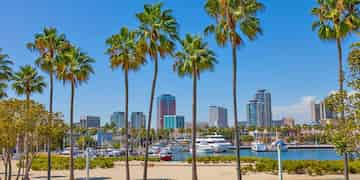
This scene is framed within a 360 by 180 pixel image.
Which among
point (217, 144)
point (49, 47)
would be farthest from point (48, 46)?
point (217, 144)

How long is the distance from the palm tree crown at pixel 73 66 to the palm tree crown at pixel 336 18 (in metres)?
16.9

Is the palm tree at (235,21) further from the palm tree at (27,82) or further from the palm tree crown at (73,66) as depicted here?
the palm tree at (27,82)

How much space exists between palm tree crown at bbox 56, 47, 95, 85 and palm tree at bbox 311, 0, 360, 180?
16.9 metres

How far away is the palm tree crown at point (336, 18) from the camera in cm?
1920

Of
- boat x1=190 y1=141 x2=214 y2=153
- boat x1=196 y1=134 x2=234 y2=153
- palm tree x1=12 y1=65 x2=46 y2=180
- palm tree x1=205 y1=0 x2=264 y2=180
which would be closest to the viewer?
palm tree x1=205 y1=0 x2=264 y2=180

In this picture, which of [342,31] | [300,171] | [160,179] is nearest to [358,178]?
[300,171]

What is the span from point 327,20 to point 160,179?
777 inches

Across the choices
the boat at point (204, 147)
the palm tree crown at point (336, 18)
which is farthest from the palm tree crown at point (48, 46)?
the boat at point (204, 147)

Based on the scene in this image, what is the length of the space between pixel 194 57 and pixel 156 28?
3.45 metres

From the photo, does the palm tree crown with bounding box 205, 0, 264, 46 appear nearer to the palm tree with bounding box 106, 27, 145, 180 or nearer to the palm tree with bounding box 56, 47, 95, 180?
the palm tree with bounding box 106, 27, 145, 180

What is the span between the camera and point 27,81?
112 ft

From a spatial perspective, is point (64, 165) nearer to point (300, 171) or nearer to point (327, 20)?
point (300, 171)

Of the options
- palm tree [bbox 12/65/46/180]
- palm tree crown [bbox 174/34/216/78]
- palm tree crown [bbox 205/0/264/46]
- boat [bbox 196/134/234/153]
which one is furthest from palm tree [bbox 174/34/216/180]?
boat [bbox 196/134/234/153]

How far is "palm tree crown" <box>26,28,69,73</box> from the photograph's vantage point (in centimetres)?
2836
